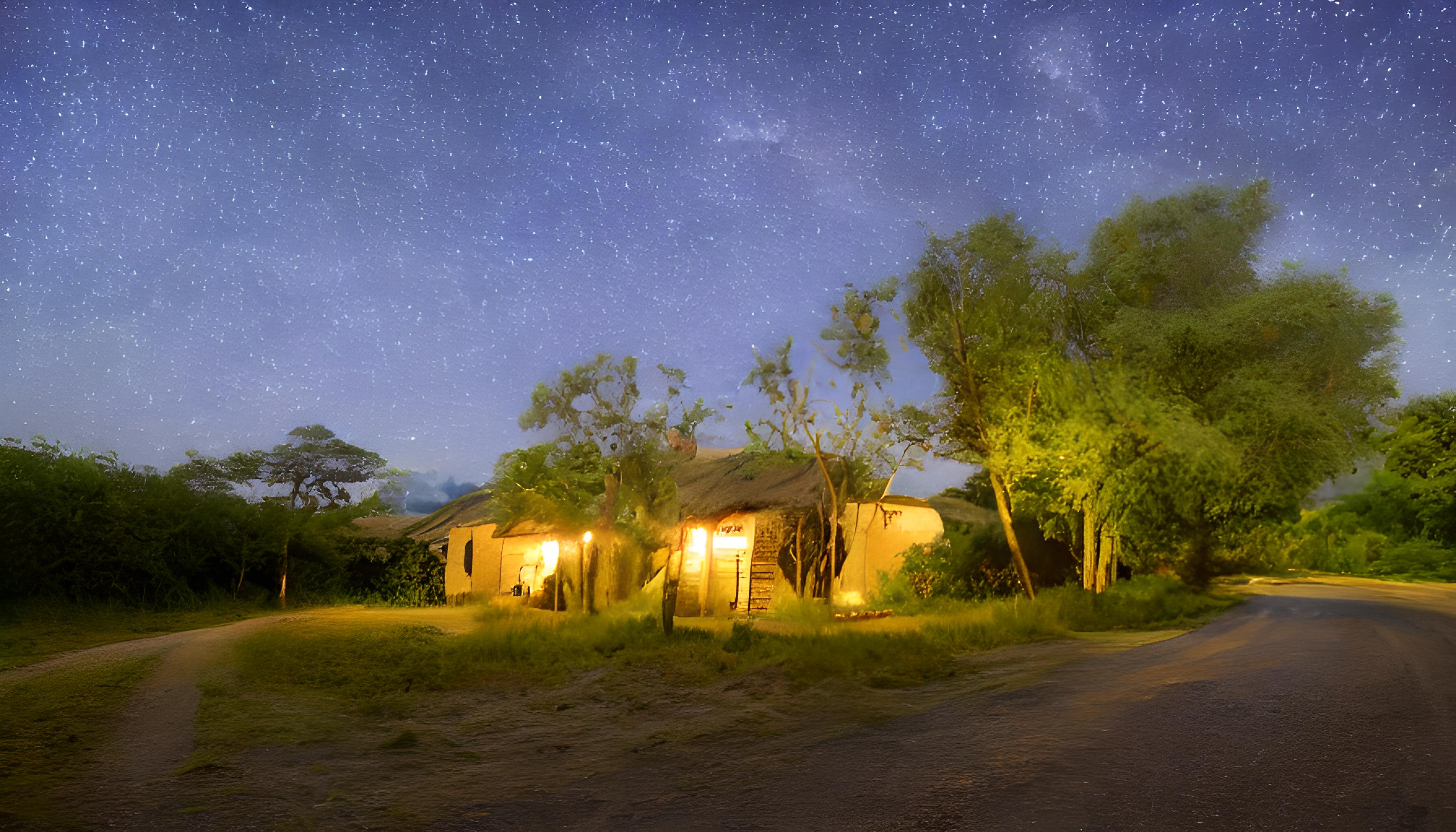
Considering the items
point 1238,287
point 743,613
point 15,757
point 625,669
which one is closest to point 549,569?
point 743,613

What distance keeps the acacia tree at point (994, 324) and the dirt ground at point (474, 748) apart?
28.5 feet

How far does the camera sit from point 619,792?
527 cm

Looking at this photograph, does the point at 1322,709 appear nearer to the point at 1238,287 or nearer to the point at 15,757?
the point at 15,757

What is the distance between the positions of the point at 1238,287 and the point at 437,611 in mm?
19399

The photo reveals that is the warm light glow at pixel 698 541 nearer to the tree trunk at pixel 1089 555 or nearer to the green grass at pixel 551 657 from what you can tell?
the green grass at pixel 551 657

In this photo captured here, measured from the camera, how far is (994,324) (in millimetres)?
18547

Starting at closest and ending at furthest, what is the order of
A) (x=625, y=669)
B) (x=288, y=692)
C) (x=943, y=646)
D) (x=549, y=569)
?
(x=288, y=692) → (x=625, y=669) → (x=943, y=646) → (x=549, y=569)

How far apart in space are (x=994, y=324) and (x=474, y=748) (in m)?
15.2

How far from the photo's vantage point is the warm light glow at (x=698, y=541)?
1923cm

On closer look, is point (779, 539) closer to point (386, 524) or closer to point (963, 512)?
point (963, 512)

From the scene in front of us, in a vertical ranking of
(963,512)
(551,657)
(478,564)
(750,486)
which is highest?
(750,486)

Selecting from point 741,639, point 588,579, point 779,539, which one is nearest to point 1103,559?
point 779,539

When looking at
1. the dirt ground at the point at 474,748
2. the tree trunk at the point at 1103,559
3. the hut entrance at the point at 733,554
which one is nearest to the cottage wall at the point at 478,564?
the hut entrance at the point at 733,554

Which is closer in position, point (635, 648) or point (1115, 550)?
point (635, 648)
